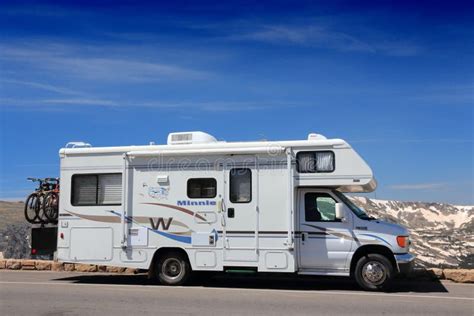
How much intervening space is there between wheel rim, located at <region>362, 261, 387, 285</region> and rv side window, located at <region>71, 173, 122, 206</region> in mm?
5383

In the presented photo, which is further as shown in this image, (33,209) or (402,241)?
(33,209)

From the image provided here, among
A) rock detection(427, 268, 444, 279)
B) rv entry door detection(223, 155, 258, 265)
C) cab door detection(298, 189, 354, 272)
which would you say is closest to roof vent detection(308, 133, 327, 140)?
cab door detection(298, 189, 354, 272)

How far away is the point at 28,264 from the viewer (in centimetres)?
1544

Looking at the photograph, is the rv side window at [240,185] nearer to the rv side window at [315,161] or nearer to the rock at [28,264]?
the rv side window at [315,161]

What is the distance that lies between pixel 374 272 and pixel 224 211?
3224 mm

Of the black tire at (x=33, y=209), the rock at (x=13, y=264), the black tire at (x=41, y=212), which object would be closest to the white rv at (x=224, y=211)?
the black tire at (x=41, y=212)

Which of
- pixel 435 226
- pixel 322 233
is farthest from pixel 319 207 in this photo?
pixel 435 226

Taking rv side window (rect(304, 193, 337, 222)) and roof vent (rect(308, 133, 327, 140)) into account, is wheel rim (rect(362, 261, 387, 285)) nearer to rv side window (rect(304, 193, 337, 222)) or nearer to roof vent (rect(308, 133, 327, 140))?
rv side window (rect(304, 193, 337, 222))

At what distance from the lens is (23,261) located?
611 inches

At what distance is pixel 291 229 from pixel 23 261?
8229 mm

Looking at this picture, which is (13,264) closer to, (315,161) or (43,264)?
(43,264)

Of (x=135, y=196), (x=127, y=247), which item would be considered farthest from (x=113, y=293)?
(x=135, y=196)

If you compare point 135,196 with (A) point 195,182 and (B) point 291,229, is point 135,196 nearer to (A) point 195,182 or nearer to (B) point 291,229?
(A) point 195,182

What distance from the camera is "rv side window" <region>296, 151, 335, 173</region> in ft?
37.4
